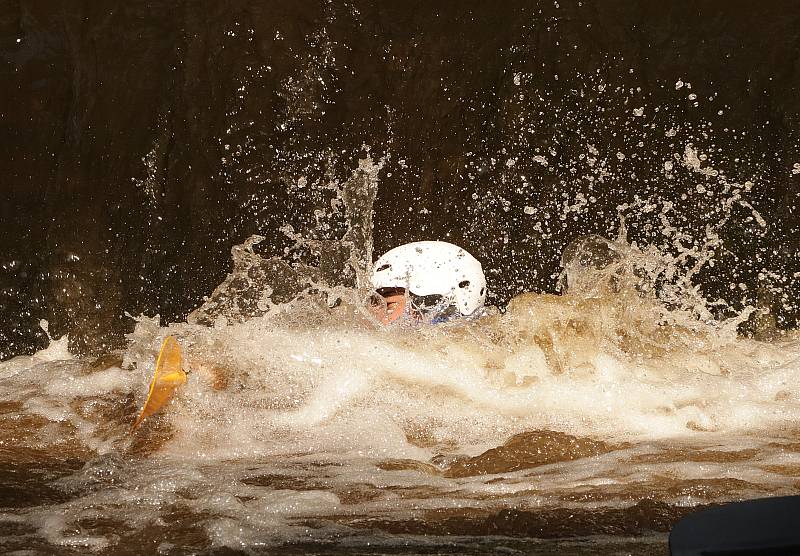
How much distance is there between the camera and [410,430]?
4.13 metres

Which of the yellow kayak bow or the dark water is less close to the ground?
the dark water

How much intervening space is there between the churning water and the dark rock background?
2.04 feet

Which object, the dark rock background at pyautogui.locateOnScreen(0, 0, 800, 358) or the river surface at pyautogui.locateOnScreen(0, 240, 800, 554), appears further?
the dark rock background at pyautogui.locateOnScreen(0, 0, 800, 358)

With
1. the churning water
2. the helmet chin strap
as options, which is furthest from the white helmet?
the churning water

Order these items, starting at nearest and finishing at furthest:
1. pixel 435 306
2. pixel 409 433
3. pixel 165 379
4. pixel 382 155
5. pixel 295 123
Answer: pixel 409 433 → pixel 165 379 → pixel 435 306 → pixel 295 123 → pixel 382 155

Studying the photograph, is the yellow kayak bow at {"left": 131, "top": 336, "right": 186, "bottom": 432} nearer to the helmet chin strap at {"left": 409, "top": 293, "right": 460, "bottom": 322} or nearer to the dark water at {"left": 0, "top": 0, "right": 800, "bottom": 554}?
the helmet chin strap at {"left": 409, "top": 293, "right": 460, "bottom": 322}

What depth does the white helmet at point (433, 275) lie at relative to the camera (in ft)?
17.6

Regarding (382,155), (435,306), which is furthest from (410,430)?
(382,155)

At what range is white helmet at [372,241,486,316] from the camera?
5.37 metres

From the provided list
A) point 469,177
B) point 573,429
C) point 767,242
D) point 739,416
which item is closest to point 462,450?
point 573,429

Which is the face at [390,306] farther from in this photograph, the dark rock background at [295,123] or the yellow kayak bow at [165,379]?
the dark rock background at [295,123]

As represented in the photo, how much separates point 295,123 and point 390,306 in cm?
208

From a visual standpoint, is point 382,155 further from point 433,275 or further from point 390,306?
point 390,306

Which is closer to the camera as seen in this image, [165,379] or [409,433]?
[409,433]
